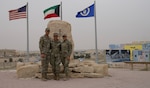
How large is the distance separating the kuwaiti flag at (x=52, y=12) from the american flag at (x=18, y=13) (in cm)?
137

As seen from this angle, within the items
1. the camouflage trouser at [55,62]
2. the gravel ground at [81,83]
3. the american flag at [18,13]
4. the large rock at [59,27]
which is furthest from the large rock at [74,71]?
the american flag at [18,13]

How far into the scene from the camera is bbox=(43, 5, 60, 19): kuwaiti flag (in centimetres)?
1516

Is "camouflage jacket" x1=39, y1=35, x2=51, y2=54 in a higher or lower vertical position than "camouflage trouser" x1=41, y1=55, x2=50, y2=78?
higher

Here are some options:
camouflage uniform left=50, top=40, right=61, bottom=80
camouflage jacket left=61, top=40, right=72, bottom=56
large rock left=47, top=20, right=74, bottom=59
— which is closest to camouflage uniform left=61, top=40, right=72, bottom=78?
camouflage jacket left=61, top=40, right=72, bottom=56

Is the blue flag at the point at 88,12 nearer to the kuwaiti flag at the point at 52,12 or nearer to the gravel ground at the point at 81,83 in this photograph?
the kuwaiti flag at the point at 52,12

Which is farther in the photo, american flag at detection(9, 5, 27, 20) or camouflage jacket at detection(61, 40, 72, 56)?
american flag at detection(9, 5, 27, 20)

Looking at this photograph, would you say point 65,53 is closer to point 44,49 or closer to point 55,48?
point 55,48

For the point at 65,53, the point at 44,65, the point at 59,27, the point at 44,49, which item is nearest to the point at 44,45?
the point at 44,49

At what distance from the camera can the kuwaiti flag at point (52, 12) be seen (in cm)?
1516

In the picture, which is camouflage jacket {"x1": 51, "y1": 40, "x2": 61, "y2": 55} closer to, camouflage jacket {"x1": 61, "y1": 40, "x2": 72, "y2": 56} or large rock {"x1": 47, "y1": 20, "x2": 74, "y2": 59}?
camouflage jacket {"x1": 61, "y1": 40, "x2": 72, "y2": 56}

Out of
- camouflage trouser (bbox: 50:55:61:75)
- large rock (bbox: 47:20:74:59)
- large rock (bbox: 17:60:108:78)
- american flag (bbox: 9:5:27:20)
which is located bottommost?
large rock (bbox: 17:60:108:78)

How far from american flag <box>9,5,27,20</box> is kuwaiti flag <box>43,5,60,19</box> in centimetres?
137

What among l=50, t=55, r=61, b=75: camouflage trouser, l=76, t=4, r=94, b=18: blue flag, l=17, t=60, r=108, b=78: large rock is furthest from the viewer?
l=76, t=4, r=94, b=18: blue flag

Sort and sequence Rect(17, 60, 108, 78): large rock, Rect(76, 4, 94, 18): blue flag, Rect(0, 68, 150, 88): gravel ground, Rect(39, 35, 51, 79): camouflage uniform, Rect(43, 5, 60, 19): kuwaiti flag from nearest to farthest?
Rect(0, 68, 150, 88): gravel ground < Rect(39, 35, 51, 79): camouflage uniform < Rect(17, 60, 108, 78): large rock < Rect(43, 5, 60, 19): kuwaiti flag < Rect(76, 4, 94, 18): blue flag
